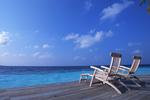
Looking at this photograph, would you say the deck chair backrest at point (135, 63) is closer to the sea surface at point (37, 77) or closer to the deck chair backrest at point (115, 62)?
the deck chair backrest at point (115, 62)

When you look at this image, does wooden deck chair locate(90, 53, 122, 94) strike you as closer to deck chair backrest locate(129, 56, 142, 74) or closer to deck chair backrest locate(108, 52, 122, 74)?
deck chair backrest locate(108, 52, 122, 74)

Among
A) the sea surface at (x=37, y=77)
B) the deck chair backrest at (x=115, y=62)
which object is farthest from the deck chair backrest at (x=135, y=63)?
the sea surface at (x=37, y=77)

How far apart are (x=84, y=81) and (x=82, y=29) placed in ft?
66.3

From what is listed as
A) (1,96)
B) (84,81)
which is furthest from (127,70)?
(1,96)

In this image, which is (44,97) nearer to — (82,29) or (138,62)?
(138,62)

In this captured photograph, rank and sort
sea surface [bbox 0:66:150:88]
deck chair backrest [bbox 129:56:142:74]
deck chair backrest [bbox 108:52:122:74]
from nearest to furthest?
deck chair backrest [bbox 108:52:122:74] → deck chair backrest [bbox 129:56:142:74] → sea surface [bbox 0:66:150:88]

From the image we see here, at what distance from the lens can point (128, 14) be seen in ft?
58.6

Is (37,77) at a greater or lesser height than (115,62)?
lesser

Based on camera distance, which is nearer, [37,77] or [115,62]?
[115,62]

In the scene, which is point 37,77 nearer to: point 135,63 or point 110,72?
point 135,63

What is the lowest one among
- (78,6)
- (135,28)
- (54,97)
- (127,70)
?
(54,97)

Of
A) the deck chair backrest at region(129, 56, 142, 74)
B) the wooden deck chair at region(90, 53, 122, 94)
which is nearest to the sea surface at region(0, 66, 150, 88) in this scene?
the wooden deck chair at region(90, 53, 122, 94)

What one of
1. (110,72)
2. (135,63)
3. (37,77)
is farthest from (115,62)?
(37,77)

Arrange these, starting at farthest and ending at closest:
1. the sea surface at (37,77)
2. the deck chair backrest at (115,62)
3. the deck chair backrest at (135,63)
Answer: the sea surface at (37,77)
the deck chair backrest at (135,63)
the deck chair backrest at (115,62)
